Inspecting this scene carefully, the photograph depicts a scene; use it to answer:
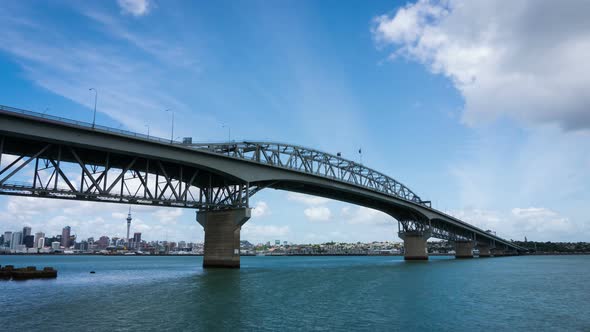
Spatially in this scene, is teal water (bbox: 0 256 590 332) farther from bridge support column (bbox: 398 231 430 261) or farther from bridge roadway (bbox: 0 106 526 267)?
bridge support column (bbox: 398 231 430 261)

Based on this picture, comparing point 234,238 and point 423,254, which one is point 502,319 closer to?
point 234,238

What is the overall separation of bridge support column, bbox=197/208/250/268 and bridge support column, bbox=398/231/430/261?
2934 inches

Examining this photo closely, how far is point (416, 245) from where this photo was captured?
125438mm

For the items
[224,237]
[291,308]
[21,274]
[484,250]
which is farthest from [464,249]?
[291,308]

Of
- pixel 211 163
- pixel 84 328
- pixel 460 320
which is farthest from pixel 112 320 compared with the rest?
pixel 211 163

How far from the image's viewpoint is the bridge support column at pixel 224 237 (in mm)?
65125

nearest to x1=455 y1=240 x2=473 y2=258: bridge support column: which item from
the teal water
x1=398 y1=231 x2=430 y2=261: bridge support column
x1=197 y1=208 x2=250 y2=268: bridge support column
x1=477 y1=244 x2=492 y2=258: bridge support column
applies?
x1=477 y1=244 x2=492 y2=258: bridge support column

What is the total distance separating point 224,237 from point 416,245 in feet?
253

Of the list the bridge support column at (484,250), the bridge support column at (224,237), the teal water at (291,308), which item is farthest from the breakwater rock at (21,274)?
the bridge support column at (484,250)

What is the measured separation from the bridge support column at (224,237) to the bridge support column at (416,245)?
245 ft

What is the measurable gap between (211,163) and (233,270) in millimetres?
16521

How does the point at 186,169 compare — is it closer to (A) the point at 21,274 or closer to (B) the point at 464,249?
(A) the point at 21,274

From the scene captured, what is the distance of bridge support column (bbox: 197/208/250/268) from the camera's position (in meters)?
65.1

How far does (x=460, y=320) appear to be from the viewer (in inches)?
969
